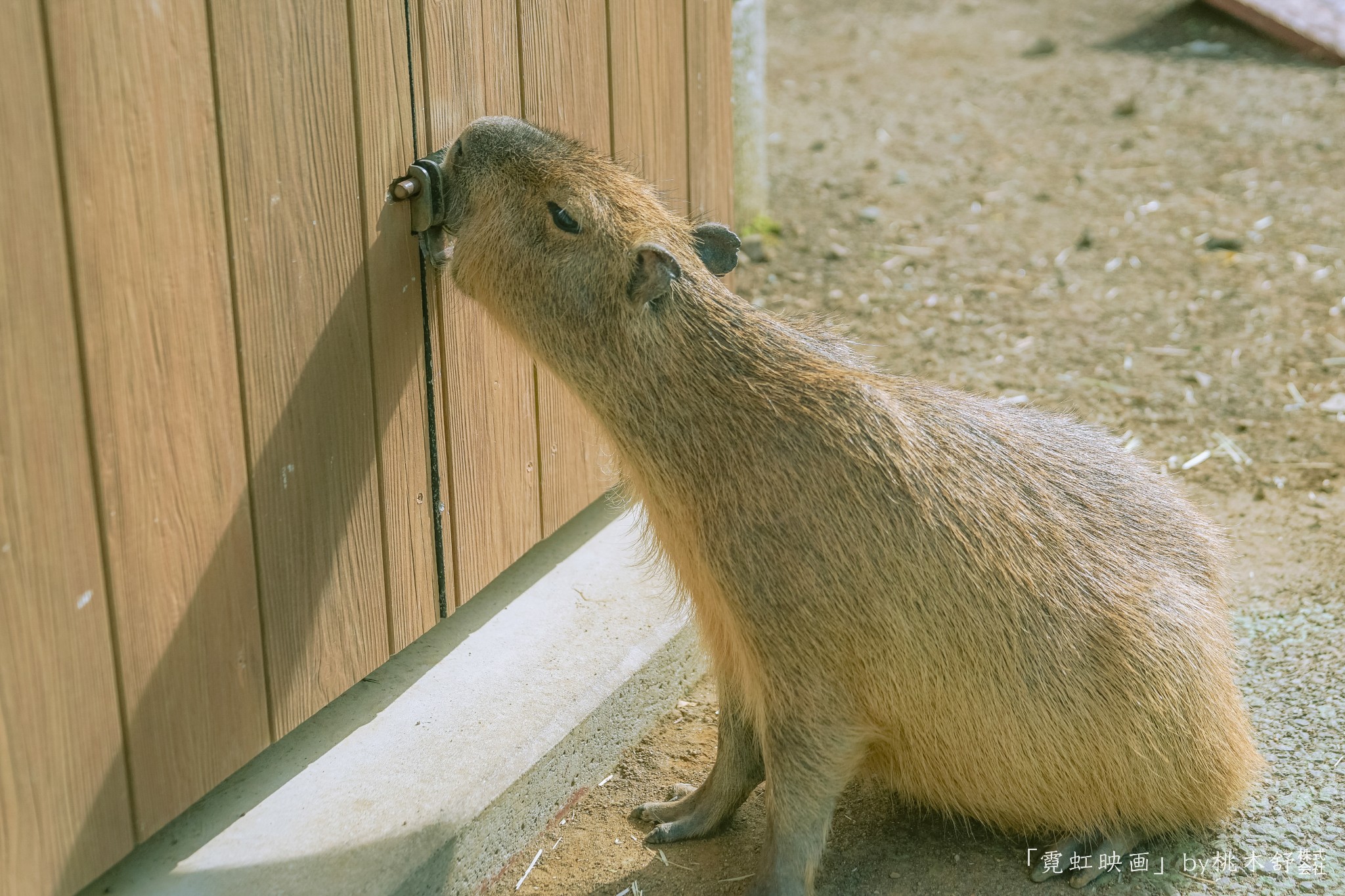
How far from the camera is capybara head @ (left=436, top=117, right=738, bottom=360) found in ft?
8.30

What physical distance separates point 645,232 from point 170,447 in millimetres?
979

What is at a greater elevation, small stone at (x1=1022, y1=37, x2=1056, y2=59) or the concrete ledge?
small stone at (x1=1022, y1=37, x2=1056, y2=59)

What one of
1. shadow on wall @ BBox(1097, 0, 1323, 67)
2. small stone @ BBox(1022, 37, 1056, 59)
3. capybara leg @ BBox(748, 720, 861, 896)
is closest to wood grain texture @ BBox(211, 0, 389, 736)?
capybara leg @ BBox(748, 720, 861, 896)

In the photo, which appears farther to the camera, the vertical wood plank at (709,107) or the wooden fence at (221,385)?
the vertical wood plank at (709,107)

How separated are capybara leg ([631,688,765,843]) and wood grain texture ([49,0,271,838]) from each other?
96 centimetres

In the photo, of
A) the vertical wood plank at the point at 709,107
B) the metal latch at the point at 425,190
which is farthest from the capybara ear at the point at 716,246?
the vertical wood plank at the point at 709,107

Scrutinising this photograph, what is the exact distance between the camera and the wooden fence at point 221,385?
1917mm

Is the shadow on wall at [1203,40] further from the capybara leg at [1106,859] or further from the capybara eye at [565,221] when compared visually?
the capybara eye at [565,221]

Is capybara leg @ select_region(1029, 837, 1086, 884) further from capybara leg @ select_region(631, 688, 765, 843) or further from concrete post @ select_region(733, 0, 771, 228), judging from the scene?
concrete post @ select_region(733, 0, 771, 228)

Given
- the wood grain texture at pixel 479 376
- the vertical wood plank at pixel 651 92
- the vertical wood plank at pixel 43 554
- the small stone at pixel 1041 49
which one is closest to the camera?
the vertical wood plank at pixel 43 554

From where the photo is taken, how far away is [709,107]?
3836mm

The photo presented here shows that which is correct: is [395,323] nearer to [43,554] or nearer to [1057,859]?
[43,554]

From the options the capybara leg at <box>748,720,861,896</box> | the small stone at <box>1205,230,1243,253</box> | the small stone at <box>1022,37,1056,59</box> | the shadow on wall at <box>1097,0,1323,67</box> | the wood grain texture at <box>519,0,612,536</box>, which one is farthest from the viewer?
the small stone at <box>1022,37,1056,59</box>

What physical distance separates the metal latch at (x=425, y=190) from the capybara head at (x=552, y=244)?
0.03 m
